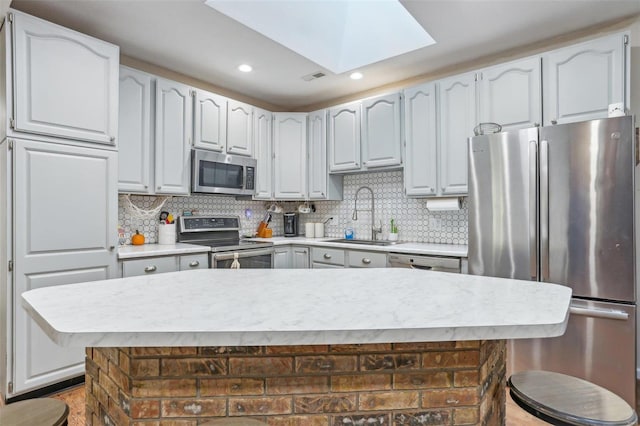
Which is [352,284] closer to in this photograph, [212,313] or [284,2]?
[212,313]

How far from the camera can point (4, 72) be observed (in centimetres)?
222

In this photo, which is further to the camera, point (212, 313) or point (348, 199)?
point (348, 199)

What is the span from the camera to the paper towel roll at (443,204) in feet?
10.5

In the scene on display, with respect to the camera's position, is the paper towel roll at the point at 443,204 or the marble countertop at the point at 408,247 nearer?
the marble countertop at the point at 408,247

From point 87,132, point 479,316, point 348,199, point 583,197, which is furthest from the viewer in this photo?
point 348,199

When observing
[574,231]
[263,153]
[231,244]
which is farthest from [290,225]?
[574,231]

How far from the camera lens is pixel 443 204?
10.7ft

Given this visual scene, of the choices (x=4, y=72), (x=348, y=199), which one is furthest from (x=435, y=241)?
(x=4, y=72)

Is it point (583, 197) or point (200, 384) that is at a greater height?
point (583, 197)

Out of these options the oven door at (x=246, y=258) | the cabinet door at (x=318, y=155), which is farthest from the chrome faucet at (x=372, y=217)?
the oven door at (x=246, y=258)

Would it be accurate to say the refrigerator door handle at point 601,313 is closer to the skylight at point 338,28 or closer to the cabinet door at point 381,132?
the cabinet door at point 381,132

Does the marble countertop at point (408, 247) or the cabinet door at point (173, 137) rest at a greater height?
the cabinet door at point (173, 137)

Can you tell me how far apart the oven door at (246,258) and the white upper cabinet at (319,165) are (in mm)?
920

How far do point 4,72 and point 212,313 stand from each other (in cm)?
237
